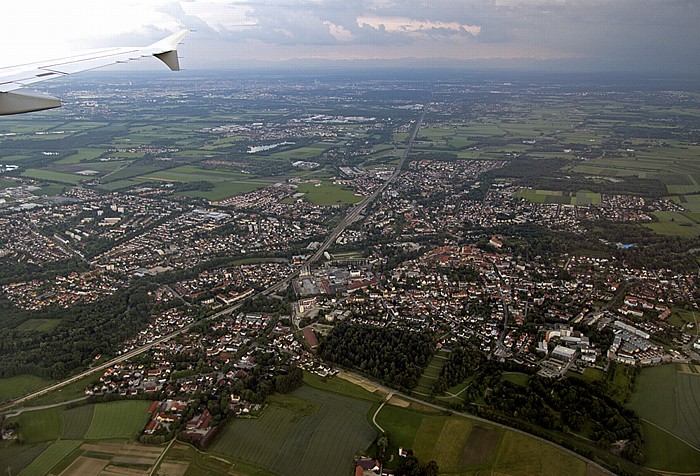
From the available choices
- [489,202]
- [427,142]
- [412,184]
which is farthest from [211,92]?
[489,202]

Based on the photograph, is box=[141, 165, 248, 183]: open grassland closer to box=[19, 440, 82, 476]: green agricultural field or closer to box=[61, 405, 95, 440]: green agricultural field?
box=[61, 405, 95, 440]: green agricultural field

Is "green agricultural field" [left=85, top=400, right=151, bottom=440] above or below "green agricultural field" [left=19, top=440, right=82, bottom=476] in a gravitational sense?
above

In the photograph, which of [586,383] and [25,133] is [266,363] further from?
[25,133]

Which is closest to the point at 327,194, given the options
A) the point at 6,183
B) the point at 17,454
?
the point at 6,183

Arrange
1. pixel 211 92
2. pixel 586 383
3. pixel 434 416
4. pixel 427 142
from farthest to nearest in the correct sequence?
pixel 211 92
pixel 427 142
pixel 586 383
pixel 434 416

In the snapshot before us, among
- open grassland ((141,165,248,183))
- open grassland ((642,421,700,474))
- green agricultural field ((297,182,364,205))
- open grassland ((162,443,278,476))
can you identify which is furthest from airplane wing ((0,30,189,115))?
open grassland ((141,165,248,183))

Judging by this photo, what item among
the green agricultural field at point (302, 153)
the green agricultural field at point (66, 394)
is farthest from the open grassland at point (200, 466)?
the green agricultural field at point (302, 153)
